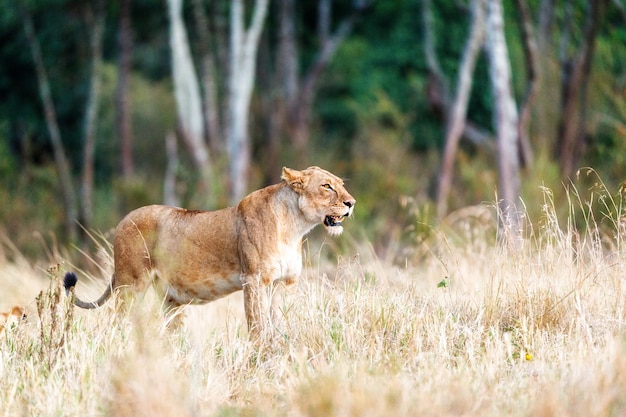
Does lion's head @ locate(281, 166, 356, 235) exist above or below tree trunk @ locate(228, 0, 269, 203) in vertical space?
below

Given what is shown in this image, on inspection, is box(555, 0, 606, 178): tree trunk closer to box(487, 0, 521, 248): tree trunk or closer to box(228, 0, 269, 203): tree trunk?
box(487, 0, 521, 248): tree trunk

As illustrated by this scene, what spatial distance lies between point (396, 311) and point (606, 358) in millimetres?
1434

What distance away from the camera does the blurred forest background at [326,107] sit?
14.4 meters

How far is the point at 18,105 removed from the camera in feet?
71.4

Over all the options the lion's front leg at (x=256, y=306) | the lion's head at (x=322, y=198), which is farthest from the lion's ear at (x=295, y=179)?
the lion's front leg at (x=256, y=306)

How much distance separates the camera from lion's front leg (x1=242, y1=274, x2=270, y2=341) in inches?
236

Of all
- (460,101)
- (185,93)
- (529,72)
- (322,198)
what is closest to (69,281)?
(322,198)

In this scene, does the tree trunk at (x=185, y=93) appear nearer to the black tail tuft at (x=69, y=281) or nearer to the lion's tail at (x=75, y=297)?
the lion's tail at (x=75, y=297)

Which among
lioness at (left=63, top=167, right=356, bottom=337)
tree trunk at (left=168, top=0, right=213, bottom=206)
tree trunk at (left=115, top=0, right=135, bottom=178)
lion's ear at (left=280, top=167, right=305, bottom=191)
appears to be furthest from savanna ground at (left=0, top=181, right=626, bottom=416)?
tree trunk at (left=115, top=0, right=135, bottom=178)

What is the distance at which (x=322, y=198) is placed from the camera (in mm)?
6254

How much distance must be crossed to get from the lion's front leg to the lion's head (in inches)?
21.9

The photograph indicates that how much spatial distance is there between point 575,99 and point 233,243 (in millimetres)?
10204

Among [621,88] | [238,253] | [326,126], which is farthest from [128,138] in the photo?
[238,253]

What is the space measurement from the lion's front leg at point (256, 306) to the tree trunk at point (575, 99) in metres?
9.50
